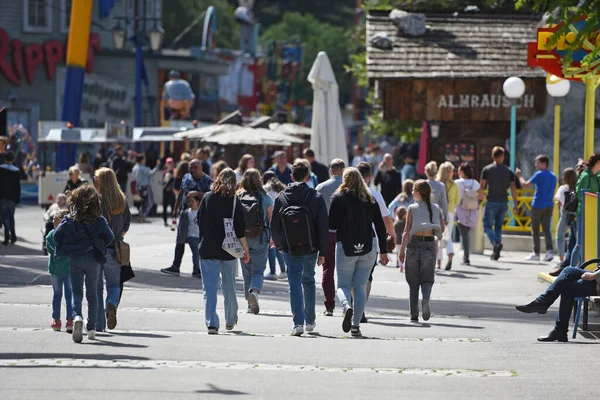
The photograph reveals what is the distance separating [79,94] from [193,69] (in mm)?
29538

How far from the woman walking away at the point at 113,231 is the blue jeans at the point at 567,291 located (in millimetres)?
4095

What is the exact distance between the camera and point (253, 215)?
14781 mm

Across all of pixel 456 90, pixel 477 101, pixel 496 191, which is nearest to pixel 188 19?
pixel 456 90

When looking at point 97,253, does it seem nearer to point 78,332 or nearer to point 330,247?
point 78,332

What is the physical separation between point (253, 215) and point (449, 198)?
→ 6652 mm

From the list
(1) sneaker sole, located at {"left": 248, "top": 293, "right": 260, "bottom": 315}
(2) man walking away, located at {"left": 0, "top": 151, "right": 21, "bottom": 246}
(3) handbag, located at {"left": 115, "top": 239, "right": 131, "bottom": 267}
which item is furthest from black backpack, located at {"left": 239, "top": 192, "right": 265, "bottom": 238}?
(2) man walking away, located at {"left": 0, "top": 151, "right": 21, "bottom": 246}

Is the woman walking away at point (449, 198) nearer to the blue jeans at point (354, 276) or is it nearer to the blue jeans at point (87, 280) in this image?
the blue jeans at point (354, 276)

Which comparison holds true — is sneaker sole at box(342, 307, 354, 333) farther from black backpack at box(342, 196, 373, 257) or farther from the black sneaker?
the black sneaker

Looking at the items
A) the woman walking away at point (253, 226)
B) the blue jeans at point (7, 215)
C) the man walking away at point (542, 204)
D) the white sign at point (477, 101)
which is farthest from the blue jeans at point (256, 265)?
the white sign at point (477, 101)

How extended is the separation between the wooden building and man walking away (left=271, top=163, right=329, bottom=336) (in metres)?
16.3

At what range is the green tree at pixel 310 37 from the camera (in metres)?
91.6

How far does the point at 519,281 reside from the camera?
18500 millimetres

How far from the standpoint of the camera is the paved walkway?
941cm

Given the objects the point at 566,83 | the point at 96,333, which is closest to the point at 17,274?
the point at 96,333
